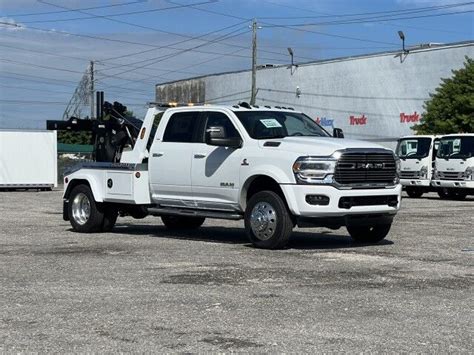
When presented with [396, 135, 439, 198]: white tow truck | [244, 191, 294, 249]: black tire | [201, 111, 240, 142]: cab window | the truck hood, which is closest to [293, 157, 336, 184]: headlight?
the truck hood

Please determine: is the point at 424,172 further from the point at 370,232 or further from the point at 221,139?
the point at 221,139

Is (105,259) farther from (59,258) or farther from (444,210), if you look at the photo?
(444,210)

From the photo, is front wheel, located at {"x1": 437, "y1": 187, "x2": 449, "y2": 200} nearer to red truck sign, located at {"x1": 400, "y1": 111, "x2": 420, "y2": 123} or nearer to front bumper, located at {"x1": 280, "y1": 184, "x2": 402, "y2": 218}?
front bumper, located at {"x1": 280, "y1": 184, "x2": 402, "y2": 218}

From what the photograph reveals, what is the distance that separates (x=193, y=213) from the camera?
13.9 metres

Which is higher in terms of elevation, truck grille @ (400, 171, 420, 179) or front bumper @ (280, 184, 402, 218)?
front bumper @ (280, 184, 402, 218)

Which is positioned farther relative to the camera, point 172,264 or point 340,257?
point 340,257

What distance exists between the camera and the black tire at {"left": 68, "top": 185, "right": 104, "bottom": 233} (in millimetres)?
15516

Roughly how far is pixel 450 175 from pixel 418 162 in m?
1.79

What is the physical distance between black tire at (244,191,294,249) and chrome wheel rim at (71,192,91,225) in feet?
13.4

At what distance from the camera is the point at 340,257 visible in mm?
11883

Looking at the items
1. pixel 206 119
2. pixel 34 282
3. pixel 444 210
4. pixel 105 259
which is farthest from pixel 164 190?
pixel 444 210

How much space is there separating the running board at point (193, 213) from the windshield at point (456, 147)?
711 inches

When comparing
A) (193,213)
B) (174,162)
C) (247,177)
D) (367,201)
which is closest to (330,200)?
(367,201)

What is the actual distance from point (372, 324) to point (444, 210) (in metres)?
16.6
